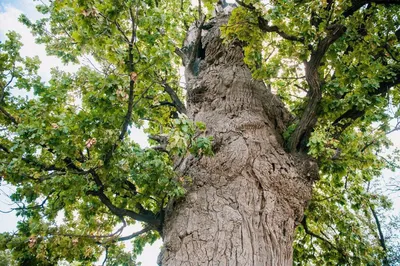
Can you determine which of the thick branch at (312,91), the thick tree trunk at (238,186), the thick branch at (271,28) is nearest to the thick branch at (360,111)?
the thick branch at (312,91)

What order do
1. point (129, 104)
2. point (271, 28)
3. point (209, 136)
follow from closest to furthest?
point (129, 104)
point (209, 136)
point (271, 28)

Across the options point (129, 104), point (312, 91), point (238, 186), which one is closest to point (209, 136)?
point (238, 186)

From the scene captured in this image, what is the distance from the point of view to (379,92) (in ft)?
13.3

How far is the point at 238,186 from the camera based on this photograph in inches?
131

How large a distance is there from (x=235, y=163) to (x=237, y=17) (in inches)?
80.3

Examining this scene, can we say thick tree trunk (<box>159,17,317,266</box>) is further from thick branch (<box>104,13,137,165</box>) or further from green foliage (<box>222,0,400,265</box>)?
thick branch (<box>104,13,137,165</box>)

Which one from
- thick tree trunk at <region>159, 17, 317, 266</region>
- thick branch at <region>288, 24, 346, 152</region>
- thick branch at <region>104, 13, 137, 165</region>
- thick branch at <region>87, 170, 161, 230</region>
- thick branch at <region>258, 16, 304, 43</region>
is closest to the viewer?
thick tree trunk at <region>159, 17, 317, 266</region>

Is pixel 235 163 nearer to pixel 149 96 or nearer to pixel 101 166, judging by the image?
pixel 101 166

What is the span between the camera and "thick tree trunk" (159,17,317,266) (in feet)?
9.39

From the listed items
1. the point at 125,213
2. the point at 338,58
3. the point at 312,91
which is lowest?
the point at 125,213

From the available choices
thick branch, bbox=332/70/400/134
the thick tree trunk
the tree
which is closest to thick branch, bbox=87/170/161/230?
the tree

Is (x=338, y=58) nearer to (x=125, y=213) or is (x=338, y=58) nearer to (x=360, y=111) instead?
(x=360, y=111)

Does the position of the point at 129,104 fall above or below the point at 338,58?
below

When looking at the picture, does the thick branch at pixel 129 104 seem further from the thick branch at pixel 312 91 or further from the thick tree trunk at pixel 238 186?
the thick branch at pixel 312 91
